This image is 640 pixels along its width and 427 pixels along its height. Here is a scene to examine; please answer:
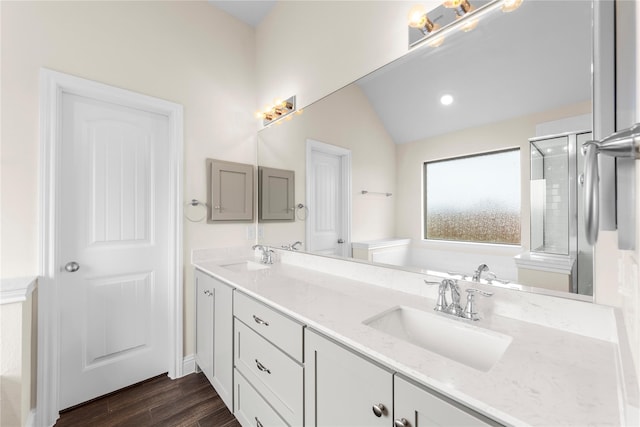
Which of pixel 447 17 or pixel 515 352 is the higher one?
pixel 447 17

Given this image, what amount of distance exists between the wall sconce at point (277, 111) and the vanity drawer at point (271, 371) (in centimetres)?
160

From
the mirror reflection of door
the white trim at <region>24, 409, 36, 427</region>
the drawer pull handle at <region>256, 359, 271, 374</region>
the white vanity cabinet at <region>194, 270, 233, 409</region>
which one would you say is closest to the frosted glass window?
the mirror reflection of door

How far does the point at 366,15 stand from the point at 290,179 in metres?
1.17

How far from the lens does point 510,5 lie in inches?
40.7

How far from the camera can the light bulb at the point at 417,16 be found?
1.25 m

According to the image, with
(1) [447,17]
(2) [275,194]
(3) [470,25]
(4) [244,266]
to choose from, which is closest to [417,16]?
(1) [447,17]

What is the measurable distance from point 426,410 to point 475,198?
829 millimetres

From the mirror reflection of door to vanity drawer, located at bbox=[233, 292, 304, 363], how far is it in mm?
626

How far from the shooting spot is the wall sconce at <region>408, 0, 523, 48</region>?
42.7 inches

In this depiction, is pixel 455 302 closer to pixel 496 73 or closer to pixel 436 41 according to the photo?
pixel 496 73

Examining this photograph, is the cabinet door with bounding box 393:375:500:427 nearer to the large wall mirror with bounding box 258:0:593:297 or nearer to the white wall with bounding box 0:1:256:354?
the large wall mirror with bounding box 258:0:593:297

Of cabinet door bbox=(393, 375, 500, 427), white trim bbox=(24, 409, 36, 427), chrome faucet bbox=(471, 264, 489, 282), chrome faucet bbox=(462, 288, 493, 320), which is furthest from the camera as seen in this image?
white trim bbox=(24, 409, 36, 427)

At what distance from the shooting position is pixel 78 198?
1728mm

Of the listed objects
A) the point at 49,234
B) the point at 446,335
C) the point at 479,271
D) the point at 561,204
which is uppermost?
the point at 561,204
